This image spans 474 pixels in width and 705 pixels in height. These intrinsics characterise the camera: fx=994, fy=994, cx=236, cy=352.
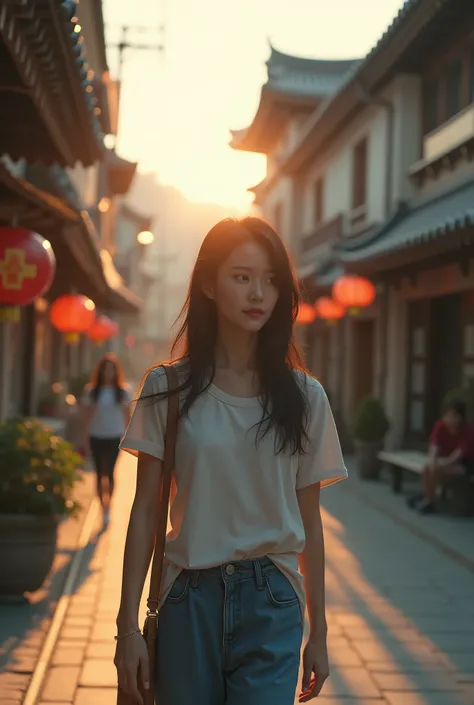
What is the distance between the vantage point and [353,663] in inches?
217

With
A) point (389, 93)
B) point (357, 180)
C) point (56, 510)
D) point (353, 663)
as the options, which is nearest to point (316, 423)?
point (353, 663)

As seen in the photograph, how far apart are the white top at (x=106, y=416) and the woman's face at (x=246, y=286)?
7.53m

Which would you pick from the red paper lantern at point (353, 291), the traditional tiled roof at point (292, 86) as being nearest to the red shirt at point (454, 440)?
the red paper lantern at point (353, 291)

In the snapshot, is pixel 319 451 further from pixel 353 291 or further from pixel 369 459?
pixel 369 459

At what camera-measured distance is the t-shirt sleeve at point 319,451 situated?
2.68 metres

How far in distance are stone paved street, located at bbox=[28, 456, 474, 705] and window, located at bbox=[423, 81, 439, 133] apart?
24.0 feet

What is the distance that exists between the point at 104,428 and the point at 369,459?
579 cm

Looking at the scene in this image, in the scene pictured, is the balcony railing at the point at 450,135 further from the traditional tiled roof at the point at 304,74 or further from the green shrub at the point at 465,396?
the traditional tiled roof at the point at 304,74

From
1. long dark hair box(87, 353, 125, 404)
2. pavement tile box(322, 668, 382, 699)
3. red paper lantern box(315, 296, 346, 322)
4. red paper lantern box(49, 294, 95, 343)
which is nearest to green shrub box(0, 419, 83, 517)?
pavement tile box(322, 668, 382, 699)

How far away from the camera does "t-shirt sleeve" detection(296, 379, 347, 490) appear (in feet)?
8.79

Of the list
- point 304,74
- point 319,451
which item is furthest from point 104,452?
point 304,74

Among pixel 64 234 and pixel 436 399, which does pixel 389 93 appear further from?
pixel 64 234

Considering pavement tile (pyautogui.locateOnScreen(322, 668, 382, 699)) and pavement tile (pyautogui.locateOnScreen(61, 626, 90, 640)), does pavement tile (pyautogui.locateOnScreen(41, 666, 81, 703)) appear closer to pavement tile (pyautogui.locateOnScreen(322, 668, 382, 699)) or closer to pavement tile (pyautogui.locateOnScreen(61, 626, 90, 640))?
pavement tile (pyautogui.locateOnScreen(61, 626, 90, 640))

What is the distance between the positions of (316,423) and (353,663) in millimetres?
3215
